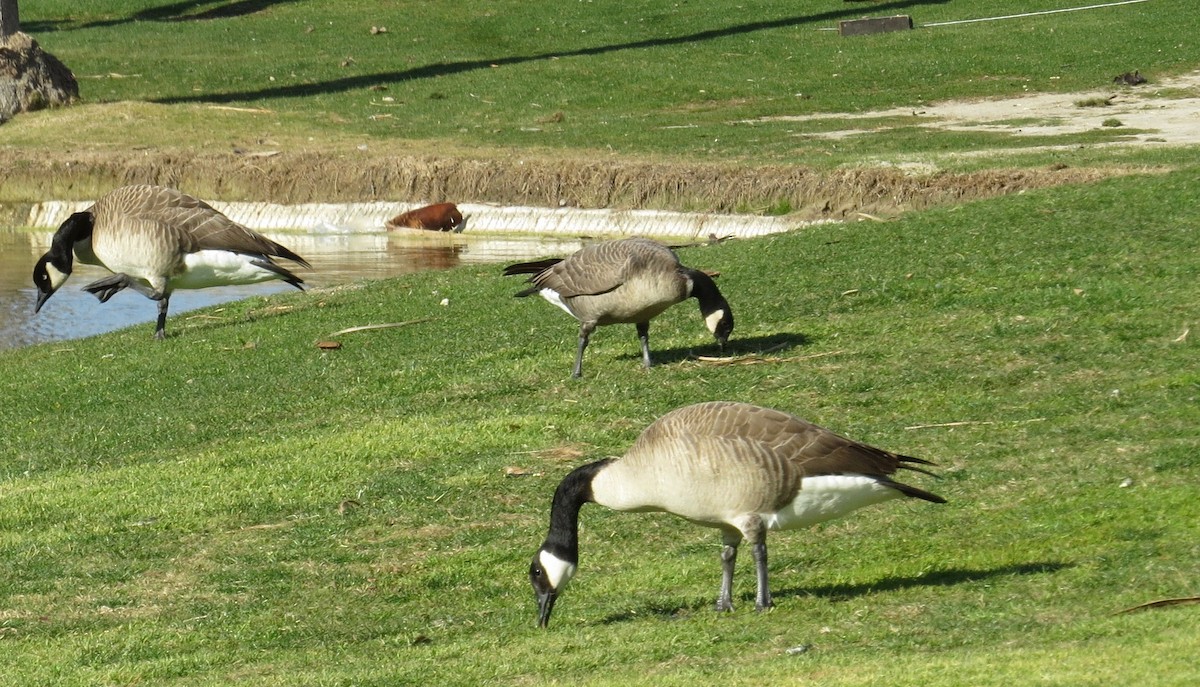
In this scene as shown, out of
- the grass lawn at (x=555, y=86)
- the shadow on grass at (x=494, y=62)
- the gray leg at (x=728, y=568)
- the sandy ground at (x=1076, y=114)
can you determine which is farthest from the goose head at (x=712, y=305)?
the shadow on grass at (x=494, y=62)

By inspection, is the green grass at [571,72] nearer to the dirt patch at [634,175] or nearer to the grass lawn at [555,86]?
the grass lawn at [555,86]

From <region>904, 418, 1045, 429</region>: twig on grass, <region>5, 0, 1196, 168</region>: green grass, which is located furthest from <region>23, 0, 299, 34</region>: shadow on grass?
<region>904, 418, 1045, 429</region>: twig on grass

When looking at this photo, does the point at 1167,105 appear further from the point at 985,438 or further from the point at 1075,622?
the point at 1075,622

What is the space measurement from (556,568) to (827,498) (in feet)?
4.56

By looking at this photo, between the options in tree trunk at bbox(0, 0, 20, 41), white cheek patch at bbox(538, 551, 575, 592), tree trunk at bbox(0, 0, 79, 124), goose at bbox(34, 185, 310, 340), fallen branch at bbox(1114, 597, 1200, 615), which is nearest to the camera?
fallen branch at bbox(1114, 597, 1200, 615)

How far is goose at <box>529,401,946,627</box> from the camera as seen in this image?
7.57 metres

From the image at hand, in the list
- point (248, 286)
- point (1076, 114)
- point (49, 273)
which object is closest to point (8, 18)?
point (248, 286)

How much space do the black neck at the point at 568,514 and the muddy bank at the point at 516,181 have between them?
14490 mm

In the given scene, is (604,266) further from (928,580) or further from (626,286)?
(928,580)

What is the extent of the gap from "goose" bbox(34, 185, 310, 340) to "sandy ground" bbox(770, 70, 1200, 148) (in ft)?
39.9

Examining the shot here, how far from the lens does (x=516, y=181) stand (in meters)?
25.5

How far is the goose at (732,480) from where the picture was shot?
757 centimetres

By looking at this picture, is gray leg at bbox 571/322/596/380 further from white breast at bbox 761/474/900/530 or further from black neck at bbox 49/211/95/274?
black neck at bbox 49/211/95/274

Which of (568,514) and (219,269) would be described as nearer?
(568,514)
